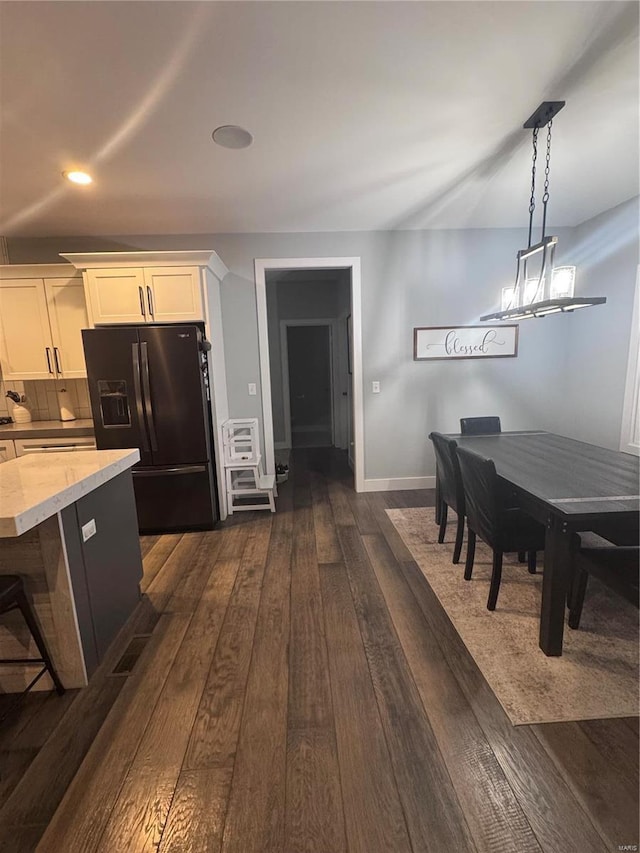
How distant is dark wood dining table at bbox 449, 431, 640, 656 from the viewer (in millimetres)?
1608

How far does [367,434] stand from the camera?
13.1 ft

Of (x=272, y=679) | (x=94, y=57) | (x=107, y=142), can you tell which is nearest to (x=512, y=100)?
(x=94, y=57)

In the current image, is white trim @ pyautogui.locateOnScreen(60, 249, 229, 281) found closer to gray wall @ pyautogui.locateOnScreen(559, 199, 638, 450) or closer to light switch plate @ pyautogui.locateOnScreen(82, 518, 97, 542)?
light switch plate @ pyautogui.locateOnScreen(82, 518, 97, 542)

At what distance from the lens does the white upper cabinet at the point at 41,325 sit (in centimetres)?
333

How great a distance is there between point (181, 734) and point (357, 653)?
82 centimetres

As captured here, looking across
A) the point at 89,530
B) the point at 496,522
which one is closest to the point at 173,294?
the point at 89,530

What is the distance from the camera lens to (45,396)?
371 cm

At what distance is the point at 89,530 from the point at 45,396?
271 centimetres

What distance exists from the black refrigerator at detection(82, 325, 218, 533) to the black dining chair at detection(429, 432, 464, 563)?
76.5 inches

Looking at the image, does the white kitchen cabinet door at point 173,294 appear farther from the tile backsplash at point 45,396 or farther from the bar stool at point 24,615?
the bar stool at point 24,615

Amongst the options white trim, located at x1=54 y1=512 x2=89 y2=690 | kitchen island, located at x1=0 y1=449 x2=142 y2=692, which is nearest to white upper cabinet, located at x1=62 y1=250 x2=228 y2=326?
kitchen island, located at x1=0 y1=449 x2=142 y2=692

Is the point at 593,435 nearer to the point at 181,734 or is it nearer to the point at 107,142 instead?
the point at 181,734

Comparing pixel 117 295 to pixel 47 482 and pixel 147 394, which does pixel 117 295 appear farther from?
pixel 47 482

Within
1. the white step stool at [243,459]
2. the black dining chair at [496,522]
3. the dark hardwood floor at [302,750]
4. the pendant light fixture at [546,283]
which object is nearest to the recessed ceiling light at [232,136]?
the pendant light fixture at [546,283]
